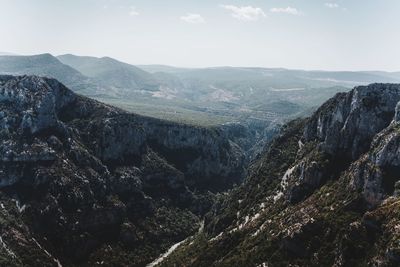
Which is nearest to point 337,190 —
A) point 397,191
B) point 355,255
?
point 397,191

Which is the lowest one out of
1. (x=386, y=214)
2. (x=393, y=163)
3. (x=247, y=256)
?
(x=247, y=256)

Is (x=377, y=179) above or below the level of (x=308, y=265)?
above

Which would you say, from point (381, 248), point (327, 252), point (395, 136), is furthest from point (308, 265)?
point (395, 136)

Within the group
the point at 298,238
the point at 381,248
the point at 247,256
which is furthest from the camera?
the point at 247,256

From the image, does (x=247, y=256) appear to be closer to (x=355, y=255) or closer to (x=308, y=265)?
(x=308, y=265)

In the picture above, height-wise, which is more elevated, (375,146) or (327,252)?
(375,146)

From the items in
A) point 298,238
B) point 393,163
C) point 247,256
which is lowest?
point 247,256

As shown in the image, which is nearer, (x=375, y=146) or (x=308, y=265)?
(x=308, y=265)

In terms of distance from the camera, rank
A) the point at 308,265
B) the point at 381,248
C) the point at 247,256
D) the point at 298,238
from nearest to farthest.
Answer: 1. the point at 381,248
2. the point at 308,265
3. the point at 298,238
4. the point at 247,256

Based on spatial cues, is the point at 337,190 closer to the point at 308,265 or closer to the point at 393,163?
the point at 393,163
